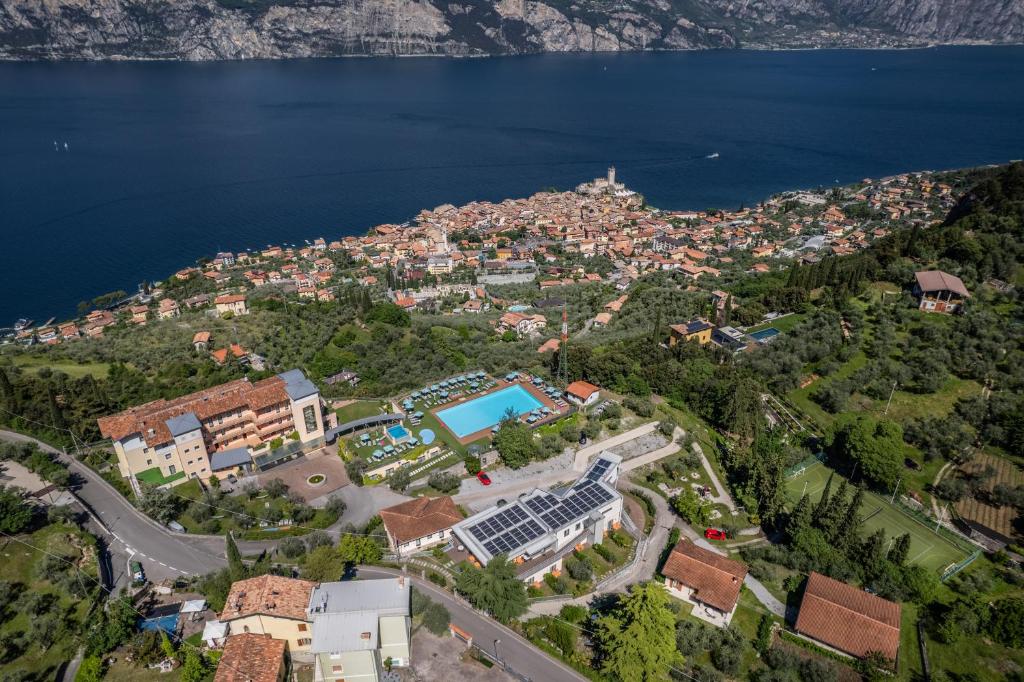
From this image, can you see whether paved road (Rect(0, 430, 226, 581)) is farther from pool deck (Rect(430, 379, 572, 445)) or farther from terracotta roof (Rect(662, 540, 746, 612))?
terracotta roof (Rect(662, 540, 746, 612))

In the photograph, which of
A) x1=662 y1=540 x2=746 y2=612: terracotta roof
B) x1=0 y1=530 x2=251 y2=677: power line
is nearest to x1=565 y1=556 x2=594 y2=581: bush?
x1=662 y1=540 x2=746 y2=612: terracotta roof

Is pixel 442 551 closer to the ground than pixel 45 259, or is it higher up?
higher up

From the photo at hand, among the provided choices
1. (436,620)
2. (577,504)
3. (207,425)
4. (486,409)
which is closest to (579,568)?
(577,504)

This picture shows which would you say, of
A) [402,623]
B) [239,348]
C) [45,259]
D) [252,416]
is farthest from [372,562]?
[45,259]

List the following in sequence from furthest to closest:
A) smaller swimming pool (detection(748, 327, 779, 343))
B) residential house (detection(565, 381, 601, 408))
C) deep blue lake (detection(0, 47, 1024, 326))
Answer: deep blue lake (detection(0, 47, 1024, 326)), smaller swimming pool (detection(748, 327, 779, 343)), residential house (detection(565, 381, 601, 408))

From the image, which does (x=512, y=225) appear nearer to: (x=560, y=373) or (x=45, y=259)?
(x=560, y=373)

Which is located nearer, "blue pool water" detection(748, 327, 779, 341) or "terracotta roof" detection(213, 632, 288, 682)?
"terracotta roof" detection(213, 632, 288, 682)
